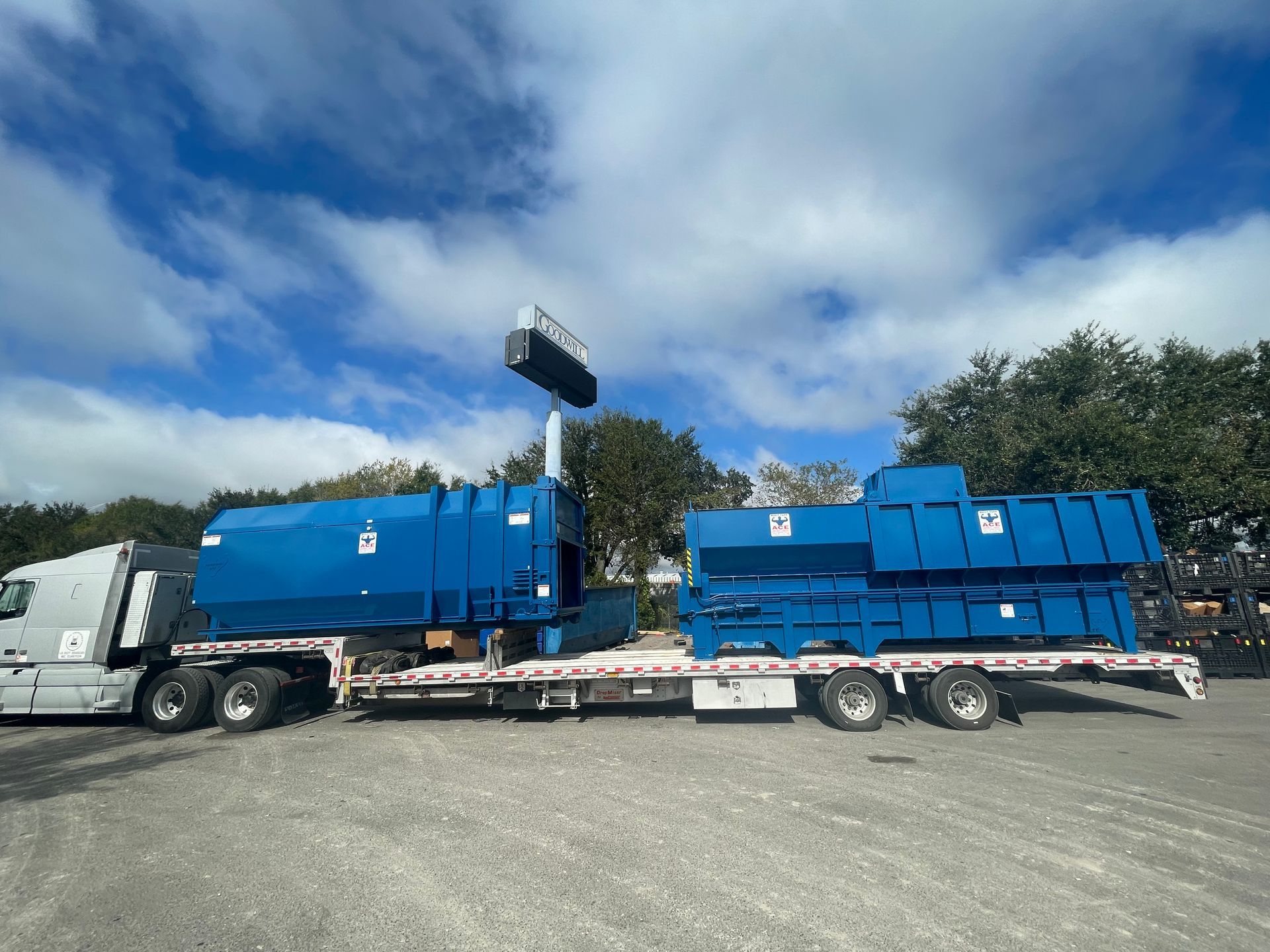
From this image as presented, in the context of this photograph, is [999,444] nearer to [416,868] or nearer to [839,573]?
[839,573]

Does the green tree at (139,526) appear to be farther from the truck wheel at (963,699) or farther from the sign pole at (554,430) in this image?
the truck wheel at (963,699)

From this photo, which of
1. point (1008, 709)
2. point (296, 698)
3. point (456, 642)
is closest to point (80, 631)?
point (296, 698)

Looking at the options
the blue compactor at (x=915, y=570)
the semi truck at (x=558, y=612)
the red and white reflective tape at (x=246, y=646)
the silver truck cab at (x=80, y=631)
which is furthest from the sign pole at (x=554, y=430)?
the silver truck cab at (x=80, y=631)

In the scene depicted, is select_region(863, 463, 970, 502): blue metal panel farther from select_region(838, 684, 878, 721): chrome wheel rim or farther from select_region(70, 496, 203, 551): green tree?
select_region(70, 496, 203, 551): green tree

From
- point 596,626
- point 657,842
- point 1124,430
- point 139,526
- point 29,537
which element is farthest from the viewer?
point 139,526

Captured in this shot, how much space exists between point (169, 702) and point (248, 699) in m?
1.51

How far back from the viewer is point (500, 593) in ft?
33.4

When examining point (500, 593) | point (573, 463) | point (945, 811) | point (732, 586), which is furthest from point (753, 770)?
point (573, 463)

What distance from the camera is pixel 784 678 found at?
29.7ft

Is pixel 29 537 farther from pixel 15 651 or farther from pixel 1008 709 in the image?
pixel 1008 709

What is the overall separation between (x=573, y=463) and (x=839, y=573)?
24392mm

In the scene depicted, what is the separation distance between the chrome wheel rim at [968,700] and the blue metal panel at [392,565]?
6.39m

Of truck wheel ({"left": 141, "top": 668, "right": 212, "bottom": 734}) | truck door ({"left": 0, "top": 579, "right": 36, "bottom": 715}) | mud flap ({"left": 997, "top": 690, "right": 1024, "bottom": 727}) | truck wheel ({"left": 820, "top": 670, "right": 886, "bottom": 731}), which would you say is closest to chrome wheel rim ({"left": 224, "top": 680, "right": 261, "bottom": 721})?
truck wheel ({"left": 141, "top": 668, "right": 212, "bottom": 734})

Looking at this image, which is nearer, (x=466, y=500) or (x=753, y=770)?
(x=753, y=770)
